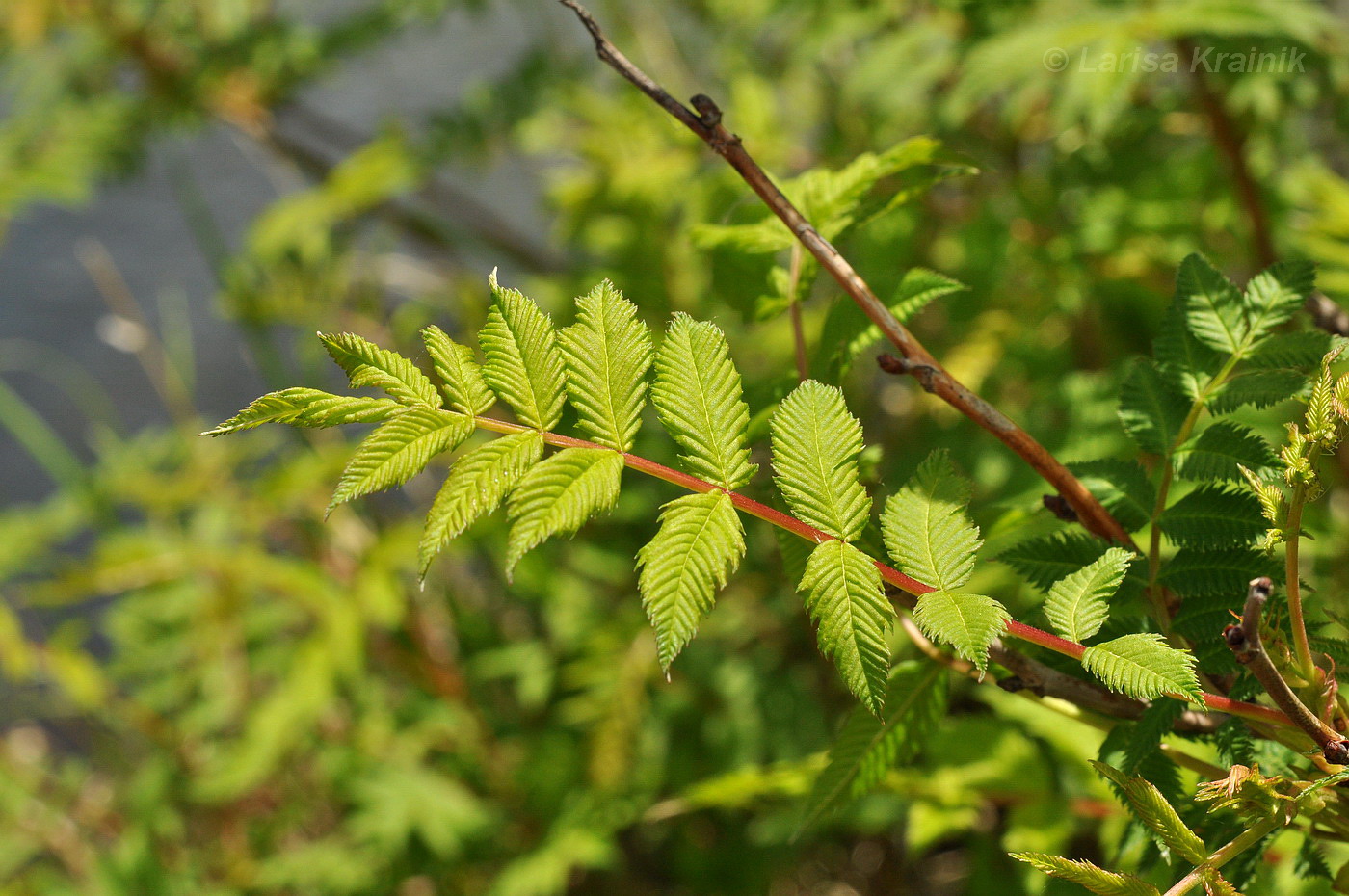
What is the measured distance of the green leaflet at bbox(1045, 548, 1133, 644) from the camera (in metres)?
0.40

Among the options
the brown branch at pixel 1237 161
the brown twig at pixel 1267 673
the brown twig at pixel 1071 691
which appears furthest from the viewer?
the brown branch at pixel 1237 161

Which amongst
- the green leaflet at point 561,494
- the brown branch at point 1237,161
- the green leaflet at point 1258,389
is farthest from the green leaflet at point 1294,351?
the brown branch at point 1237,161

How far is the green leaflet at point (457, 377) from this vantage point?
0.42 m

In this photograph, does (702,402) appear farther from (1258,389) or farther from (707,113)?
(1258,389)

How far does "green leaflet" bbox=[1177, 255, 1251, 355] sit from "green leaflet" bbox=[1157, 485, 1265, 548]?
75 mm

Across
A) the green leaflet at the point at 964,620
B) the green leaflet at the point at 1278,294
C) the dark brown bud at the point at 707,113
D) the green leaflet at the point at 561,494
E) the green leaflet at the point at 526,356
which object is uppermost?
the dark brown bud at the point at 707,113

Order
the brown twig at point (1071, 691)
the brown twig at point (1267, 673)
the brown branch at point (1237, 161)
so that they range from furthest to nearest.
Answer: the brown branch at point (1237, 161)
the brown twig at point (1071, 691)
the brown twig at point (1267, 673)

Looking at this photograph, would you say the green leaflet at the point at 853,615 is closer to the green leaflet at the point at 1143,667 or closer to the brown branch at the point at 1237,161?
the green leaflet at the point at 1143,667

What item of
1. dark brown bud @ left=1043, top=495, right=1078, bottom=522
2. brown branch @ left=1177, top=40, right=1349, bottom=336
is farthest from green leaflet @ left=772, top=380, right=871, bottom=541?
brown branch @ left=1177, top=40, right=1349, bottom=336

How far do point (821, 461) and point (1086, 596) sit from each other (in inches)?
4.7

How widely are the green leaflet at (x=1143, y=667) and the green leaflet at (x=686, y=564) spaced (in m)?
0.14

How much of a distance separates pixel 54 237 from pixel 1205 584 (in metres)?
2.87

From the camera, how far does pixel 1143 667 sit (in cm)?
37

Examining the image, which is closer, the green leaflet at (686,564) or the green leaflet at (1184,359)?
the green leaflet at (686,564)
